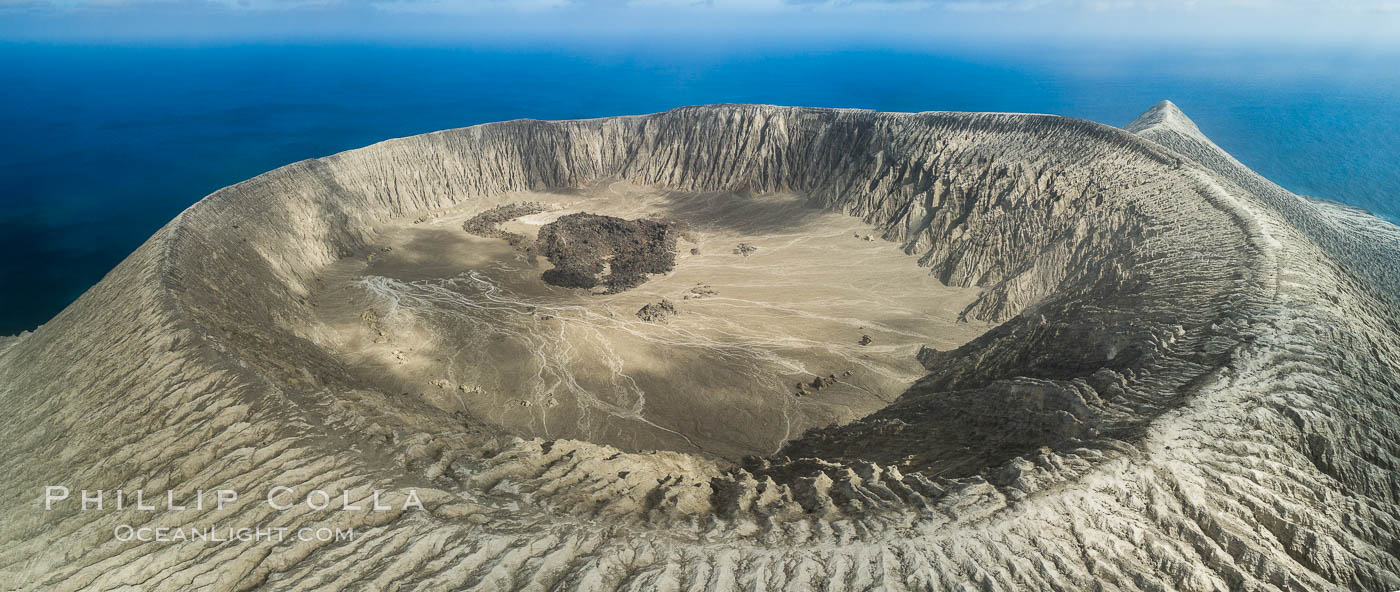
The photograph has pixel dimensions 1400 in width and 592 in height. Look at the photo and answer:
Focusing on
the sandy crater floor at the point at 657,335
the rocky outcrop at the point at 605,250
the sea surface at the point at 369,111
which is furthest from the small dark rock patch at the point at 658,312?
the sea surface at the point at 369,111

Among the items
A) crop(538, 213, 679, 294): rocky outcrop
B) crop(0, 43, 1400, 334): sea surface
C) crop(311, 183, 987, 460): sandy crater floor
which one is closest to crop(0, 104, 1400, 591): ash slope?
crop(311, 183, 987, 460): sandy crater floor

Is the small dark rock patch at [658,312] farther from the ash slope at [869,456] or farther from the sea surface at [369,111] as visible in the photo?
the sea surface at [369,111]

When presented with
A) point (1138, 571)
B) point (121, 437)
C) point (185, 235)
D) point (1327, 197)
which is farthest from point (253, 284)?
point (1327, 197)

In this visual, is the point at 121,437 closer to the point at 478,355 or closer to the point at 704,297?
the point at 478,355

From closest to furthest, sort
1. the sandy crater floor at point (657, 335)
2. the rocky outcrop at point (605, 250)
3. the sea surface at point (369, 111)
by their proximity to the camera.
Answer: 1. the sandy crater floor at point (657, 335)
2. the rocky outcrop at point (605, 250)
3. the sea surface at point (369, 111)

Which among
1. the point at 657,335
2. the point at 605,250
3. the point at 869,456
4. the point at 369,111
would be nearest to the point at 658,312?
the point at 657,335

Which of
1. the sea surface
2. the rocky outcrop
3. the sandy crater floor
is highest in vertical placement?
the sea surface

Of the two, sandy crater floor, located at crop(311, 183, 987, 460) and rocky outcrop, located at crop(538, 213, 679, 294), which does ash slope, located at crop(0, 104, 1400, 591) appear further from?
rocky outcrop, located at crop(538, 213, 679, 294)

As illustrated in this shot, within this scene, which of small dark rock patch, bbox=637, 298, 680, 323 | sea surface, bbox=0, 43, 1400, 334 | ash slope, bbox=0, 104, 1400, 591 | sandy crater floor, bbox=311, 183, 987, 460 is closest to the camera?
ash slope, bbox=0, 104, 1400, 591
